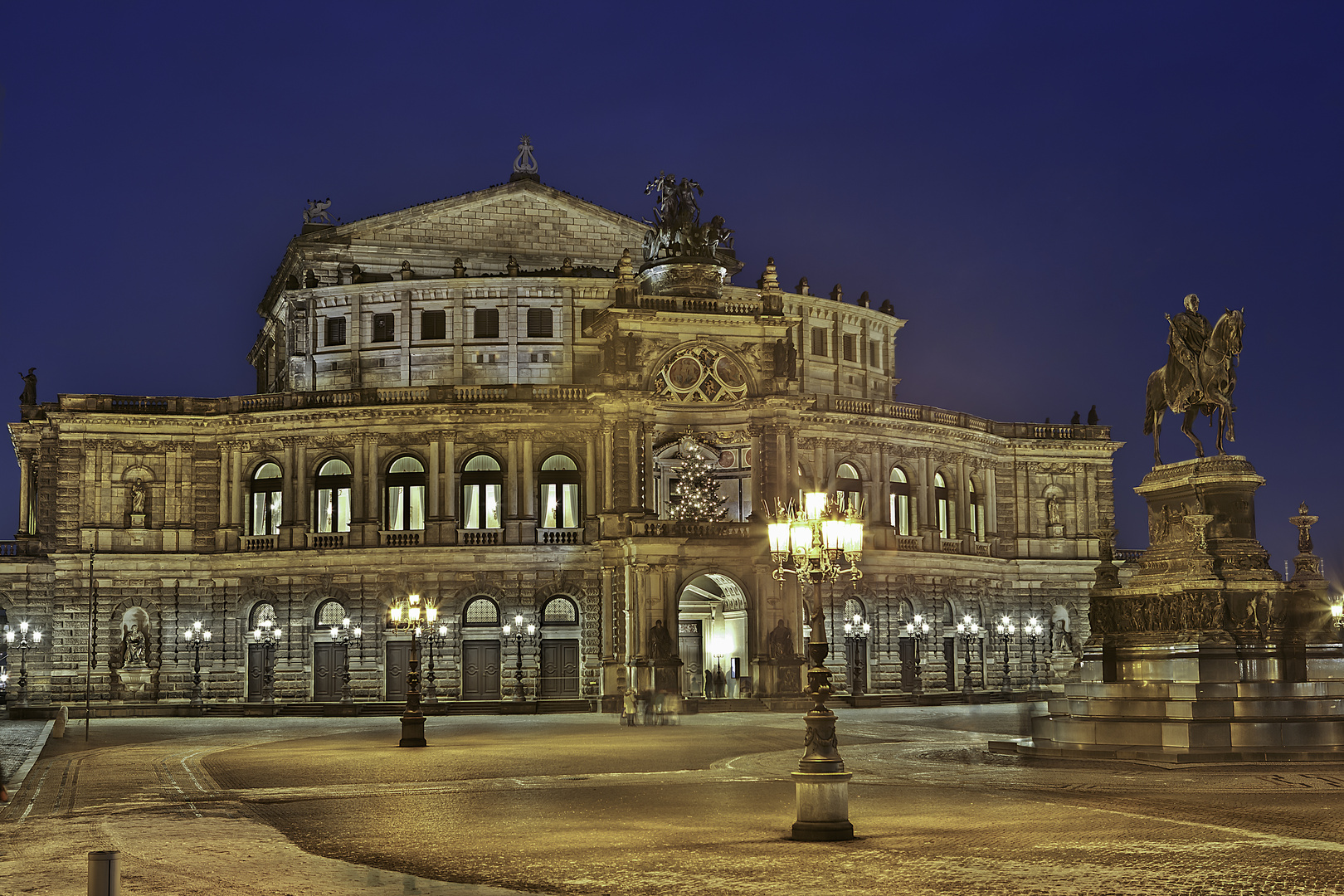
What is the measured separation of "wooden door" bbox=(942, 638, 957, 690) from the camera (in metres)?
75.8

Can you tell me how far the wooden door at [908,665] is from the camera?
7325 cm

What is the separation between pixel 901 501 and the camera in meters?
75.0

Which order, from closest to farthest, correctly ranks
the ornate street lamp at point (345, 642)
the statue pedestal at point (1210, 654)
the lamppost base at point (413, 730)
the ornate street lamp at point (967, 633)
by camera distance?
the statue pedestal at point (1210, 654), the lamppost base at point (413, 730), the ornate street lamp at point (345, 642), the ornate street lamp at point (967, 633)

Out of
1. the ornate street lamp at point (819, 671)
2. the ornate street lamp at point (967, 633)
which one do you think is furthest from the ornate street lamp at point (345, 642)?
the ornate street lamp at point (819, 671)

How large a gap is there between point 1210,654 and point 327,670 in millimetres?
49327

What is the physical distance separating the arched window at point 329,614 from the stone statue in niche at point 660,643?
17151mm

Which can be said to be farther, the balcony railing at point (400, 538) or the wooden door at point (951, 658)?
the wooden door at point (951, 658)

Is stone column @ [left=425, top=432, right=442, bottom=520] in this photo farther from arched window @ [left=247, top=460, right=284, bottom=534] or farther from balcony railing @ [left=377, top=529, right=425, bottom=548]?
arched window @ [left=247, top=460, right=284, bottom=534]

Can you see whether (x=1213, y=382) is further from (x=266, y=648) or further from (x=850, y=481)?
(x=266, y=648)

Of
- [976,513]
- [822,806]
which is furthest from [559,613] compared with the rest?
[822,806]

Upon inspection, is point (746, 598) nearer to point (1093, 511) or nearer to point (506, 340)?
point (506, 340)

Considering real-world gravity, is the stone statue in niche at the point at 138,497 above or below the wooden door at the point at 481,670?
above

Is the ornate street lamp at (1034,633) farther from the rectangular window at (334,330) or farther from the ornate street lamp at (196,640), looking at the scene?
the ornate street lamp at (196,640)

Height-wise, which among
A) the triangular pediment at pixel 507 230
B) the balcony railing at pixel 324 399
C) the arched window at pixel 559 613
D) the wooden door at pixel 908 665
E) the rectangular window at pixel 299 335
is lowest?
the wooden door at pixel 908 665
